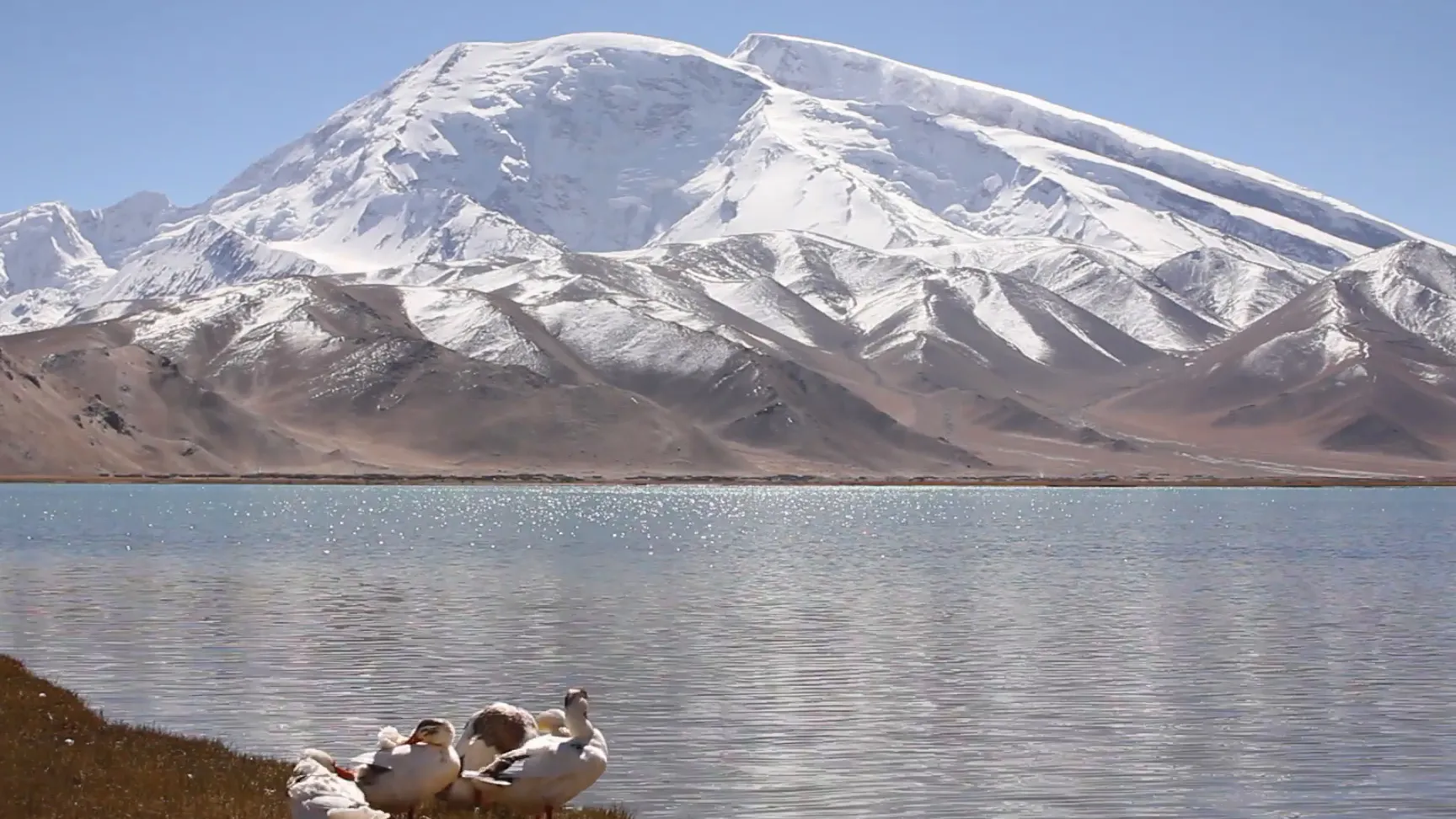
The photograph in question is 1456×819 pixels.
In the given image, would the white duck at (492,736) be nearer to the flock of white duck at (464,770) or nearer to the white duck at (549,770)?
the flock of white duck at (464,770)

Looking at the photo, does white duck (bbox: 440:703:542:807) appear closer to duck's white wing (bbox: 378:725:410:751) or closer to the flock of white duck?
the flock of white duck

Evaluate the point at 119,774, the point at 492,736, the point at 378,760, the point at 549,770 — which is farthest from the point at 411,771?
the point at 119,774

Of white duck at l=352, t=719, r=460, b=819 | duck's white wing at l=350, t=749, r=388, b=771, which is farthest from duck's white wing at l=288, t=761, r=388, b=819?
duck's white wing at l=350, t=749, r=388, b=771

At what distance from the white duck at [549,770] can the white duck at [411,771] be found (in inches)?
45.1

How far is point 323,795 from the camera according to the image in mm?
24266

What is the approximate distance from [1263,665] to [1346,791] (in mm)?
19183

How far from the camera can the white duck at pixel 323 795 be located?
23.9 meters

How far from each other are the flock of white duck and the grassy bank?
2.42 feet

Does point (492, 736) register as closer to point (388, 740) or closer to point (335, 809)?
point (388, 740)

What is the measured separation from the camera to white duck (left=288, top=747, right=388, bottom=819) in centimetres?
2386

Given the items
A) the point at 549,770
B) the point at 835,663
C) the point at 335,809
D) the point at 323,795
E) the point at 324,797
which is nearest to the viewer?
the point at 335,809

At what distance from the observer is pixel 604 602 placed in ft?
245

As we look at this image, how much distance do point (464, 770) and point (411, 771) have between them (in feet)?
9.57

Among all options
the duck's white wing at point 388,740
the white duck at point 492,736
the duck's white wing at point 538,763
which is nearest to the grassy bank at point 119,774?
the duck's white wing at point 538,763
